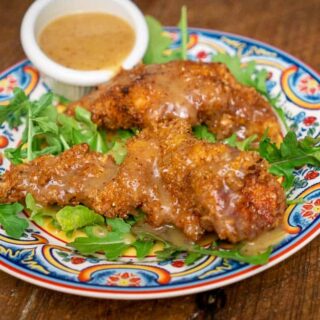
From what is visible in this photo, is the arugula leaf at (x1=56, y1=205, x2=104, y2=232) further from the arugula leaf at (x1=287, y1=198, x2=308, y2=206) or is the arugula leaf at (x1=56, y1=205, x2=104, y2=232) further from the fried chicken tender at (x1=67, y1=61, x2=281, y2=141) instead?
the arugula leaf at (x1=287, y1=198, x2=308, y2=206)

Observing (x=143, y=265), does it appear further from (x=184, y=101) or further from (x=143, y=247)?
(x=184, y=101)

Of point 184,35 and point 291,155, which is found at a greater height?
point 184,35

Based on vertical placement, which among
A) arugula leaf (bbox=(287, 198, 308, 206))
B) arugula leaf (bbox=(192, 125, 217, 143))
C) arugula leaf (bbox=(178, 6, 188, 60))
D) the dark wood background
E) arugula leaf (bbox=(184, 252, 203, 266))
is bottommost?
the dark wood background

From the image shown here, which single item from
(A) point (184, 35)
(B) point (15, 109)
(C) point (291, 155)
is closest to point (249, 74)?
(A) point (184, 35)

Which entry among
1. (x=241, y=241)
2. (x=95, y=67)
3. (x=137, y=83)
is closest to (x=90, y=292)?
(x=241, y=241)

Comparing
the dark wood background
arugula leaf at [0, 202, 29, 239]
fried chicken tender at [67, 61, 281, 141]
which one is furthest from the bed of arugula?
the dark wood background
